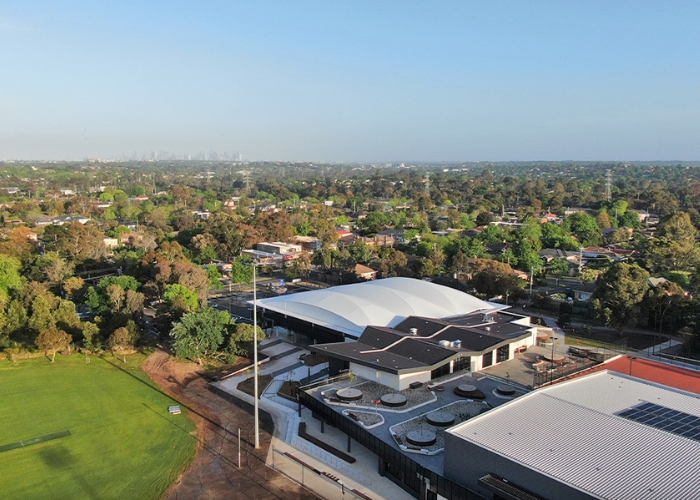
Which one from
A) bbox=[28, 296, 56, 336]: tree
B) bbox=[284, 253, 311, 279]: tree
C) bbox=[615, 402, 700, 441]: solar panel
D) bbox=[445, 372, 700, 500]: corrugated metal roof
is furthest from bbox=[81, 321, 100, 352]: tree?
bbox=[615, 402, 700, 441]: solar panel

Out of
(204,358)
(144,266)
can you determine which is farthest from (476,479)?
(144,266)

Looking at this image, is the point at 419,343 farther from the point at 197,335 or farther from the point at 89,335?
the point at 89,335

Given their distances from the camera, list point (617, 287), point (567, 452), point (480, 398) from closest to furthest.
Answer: point (567, 452)
point (480, 398)
point (617, 287)

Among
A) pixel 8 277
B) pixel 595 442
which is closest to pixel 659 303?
pixel 595 442

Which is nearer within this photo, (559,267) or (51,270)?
(51,270)

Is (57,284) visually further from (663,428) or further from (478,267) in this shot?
(663,428)
